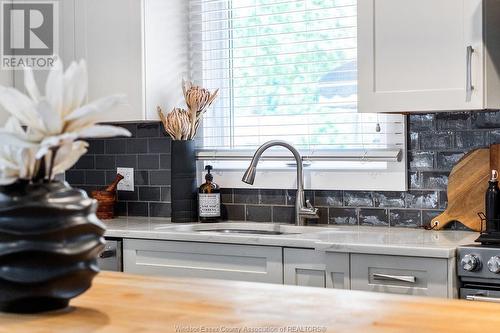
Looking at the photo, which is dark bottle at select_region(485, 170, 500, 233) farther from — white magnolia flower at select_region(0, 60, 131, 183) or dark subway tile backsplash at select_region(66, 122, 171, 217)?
white magnolia flower at select_region(0, 60, 131, 183)

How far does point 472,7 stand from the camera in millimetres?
3117

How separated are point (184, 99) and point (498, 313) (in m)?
2.95

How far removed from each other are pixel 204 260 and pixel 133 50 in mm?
1213

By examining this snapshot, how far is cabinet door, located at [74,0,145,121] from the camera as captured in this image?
3.98 meters

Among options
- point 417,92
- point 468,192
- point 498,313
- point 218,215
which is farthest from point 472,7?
point 498,313

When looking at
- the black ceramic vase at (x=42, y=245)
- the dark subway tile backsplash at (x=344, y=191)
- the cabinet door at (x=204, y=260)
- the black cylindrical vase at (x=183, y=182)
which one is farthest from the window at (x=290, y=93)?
the black ceramic vase at (x=42, y=245)

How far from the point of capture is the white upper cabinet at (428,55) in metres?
3.11

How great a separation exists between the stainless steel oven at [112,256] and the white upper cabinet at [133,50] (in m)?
0.68

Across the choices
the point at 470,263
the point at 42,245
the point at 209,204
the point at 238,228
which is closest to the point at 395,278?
the point at 470,263

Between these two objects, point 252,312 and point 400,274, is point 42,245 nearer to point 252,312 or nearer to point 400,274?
point 252,312

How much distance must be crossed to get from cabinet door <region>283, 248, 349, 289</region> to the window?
2.22 feet

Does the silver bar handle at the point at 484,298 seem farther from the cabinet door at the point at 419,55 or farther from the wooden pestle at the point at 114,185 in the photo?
the wooden pestle at the point at 114,185

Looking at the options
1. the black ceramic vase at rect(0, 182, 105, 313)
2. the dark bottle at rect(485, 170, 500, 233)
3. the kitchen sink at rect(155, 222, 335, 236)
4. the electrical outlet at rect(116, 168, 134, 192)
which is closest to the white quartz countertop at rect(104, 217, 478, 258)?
the kitchen sink at rect(155, 222, 335, 236)

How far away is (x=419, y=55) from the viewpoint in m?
3.24
